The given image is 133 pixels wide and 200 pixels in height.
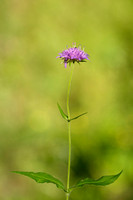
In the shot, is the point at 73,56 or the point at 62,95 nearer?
the point at 73,56

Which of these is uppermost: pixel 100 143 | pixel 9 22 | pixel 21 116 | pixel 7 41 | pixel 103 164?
pixel 9 22

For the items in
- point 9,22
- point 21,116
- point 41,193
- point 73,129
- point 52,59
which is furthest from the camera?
point 9,22

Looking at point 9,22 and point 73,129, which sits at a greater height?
point 9,22

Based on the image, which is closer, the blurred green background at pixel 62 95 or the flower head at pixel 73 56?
the flower head at pixel 73 56

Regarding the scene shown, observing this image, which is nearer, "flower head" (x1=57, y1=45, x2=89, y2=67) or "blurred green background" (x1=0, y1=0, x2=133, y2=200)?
"flower head" (x1=57, y1=45, x2=89, y2=67)

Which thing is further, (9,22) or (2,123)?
(9,22)

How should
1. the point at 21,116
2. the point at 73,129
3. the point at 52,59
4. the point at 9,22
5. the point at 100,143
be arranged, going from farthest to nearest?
the point at 9,22 < the point at 52,59 < the point at 21,116 < the point at 73,129 < the point at 100,143

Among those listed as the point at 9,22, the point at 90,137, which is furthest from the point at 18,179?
the point at 9,22

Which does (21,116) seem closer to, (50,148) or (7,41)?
(50,148)
